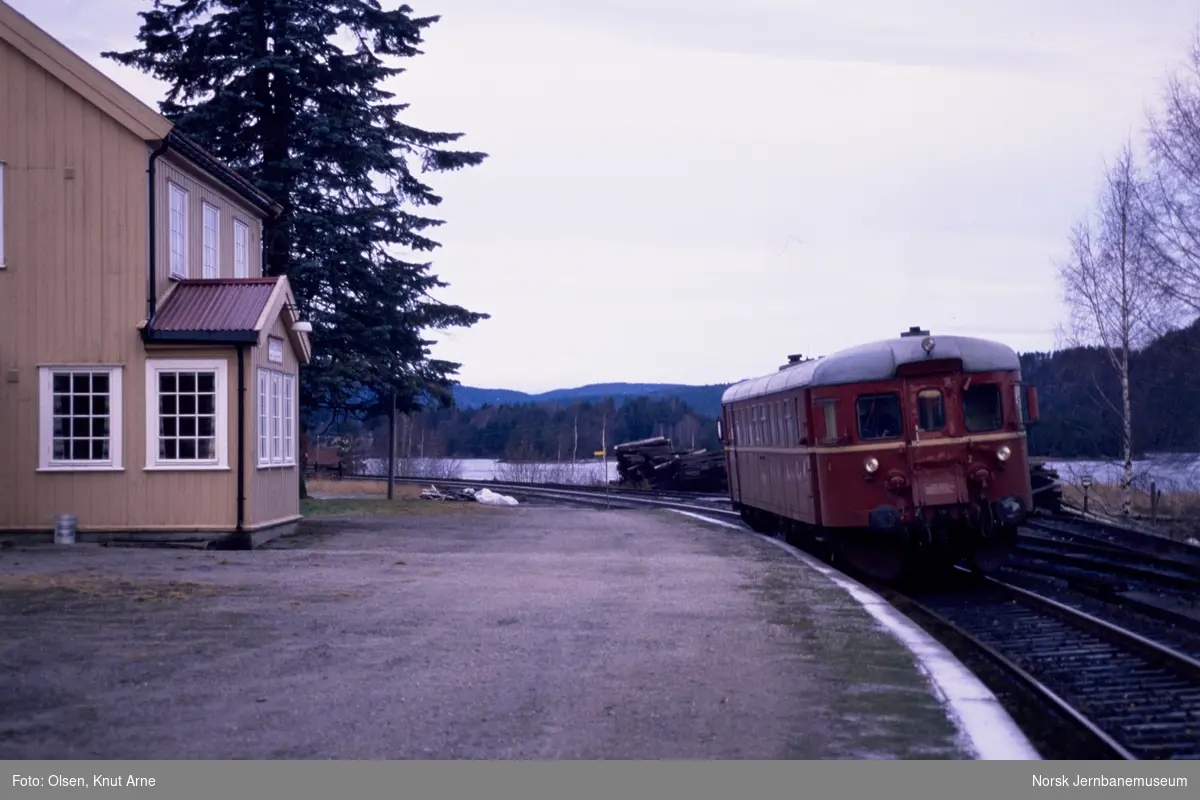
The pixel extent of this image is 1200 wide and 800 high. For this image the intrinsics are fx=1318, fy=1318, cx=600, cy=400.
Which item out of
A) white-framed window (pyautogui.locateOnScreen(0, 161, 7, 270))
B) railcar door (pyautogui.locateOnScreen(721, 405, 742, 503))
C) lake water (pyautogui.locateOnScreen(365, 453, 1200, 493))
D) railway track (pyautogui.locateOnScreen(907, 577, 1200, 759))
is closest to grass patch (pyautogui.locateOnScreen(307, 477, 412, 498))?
lake water (pyautogui.locateOnScreen(365, 453, 1200, 493))

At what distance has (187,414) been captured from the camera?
1931cm

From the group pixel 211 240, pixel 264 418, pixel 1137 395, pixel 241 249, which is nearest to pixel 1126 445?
pixel 1137 395

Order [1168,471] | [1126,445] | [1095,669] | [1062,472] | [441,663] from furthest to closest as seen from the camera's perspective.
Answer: [1062,472] → [1168,471] → [1126,445] → [1095,669] → [441,663]

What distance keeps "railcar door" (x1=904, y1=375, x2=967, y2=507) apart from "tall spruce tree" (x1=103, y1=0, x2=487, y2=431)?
1628cm

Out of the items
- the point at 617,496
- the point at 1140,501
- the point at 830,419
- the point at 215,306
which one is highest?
the point at 215,306

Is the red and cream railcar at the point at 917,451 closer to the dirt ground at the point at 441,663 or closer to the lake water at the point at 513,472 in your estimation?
the dirt ground at the point at 441,663

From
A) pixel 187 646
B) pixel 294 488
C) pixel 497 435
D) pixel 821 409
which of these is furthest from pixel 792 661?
pixel 497 435

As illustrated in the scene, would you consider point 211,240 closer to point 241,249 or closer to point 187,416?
point 241,249

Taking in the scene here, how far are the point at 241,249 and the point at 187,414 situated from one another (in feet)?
17.6

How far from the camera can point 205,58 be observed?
3039cm

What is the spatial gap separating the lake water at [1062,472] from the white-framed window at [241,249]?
22.8 m

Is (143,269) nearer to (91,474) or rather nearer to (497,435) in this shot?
(91,474)

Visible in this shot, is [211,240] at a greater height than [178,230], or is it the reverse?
[211,240]

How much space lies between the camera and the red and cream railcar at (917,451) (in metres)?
16.5
